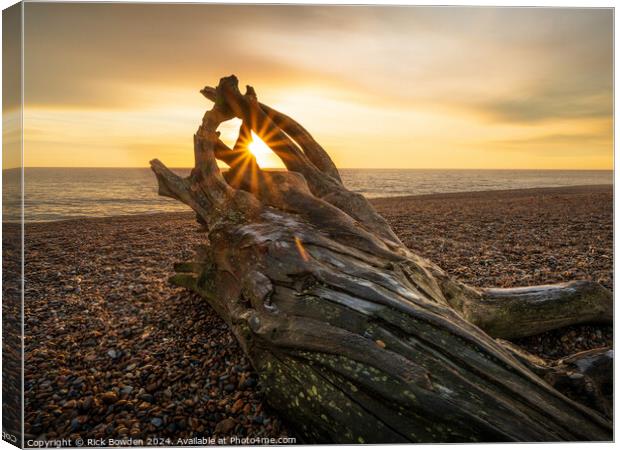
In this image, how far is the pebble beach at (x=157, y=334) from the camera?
3.62 metres

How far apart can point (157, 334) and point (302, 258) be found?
8.11 feet

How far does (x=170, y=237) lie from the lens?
40.9 ft

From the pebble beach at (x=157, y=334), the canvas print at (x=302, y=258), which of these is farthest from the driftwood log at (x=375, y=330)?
the pebble beach at (x=157, y=334)

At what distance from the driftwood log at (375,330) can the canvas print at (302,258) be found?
2 centimetres

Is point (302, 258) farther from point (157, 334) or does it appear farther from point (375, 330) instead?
point (157, 334)

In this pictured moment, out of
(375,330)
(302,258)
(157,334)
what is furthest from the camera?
(157,334)

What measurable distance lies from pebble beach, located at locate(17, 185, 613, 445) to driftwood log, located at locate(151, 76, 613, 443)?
1.50ft

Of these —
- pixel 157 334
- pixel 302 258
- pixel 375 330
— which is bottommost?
pixel 157 334

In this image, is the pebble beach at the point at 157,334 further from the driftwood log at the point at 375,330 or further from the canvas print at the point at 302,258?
the driftwood log at the point at 375,330

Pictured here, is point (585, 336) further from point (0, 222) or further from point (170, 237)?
point (170, 237)

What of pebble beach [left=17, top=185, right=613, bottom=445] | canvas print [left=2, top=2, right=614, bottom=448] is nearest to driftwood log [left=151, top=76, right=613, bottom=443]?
canvas print [left=2, top=2, right=614, bottom=448]

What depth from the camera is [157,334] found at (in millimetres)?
5004

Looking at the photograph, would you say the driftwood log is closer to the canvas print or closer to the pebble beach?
the canvas print

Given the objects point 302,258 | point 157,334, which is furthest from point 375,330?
point 157,334
